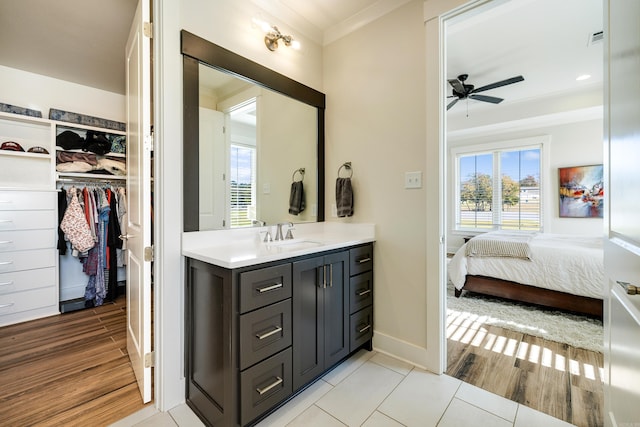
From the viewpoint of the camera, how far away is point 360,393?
65.2 inches

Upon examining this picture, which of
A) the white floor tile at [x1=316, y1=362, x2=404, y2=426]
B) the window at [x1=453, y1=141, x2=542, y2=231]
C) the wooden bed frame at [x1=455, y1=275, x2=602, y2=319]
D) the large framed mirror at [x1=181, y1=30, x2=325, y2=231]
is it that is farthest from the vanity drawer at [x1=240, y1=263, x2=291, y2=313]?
the window at [x1=453, y1=141, x2=542, y2=231]

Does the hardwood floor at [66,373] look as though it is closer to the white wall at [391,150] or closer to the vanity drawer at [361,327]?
the vanity drawer at [361,327]

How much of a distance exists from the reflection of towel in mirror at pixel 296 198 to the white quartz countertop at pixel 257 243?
14 centimetres

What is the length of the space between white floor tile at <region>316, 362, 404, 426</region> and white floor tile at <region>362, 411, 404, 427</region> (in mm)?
28

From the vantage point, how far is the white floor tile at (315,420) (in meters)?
1.41

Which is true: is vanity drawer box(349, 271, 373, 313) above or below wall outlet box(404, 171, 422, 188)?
below

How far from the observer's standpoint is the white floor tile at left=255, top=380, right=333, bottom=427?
144 centimetres

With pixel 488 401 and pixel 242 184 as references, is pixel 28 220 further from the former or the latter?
pixel 488 401

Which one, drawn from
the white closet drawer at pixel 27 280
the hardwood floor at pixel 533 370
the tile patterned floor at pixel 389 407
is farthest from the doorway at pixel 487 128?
the white closet drawer at pixel 27 280

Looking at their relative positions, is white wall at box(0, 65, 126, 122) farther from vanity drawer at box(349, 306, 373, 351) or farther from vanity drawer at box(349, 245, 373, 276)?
vanity drawer at box(349, 306, 373, 351)

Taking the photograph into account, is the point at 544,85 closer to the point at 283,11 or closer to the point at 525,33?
the point at 525,33

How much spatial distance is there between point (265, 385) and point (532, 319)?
2714 millimetres

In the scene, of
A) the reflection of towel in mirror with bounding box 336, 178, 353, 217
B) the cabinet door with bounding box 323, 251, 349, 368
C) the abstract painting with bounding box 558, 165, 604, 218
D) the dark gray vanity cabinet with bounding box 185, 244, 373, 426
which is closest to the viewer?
the dark gray vanity cabinet with bounding box 185, 244, 373, 426

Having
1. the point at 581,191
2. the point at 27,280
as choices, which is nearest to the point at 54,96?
the point at 27,280
